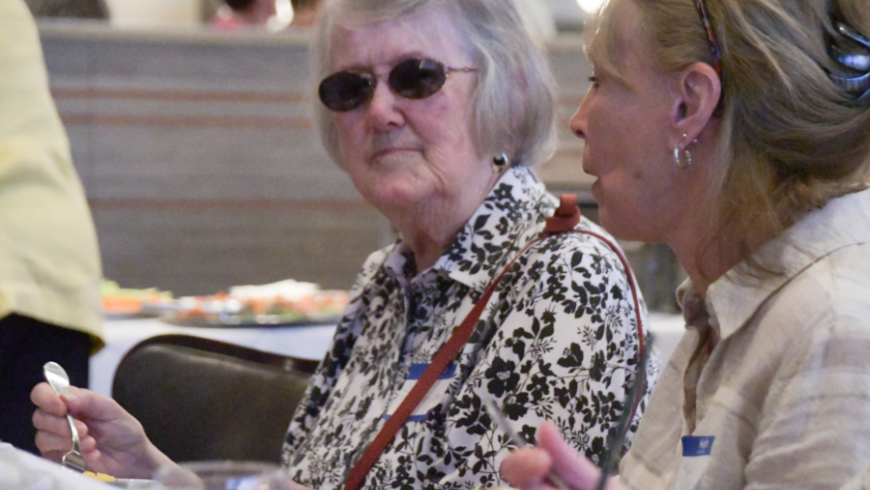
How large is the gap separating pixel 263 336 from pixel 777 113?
1.98 meters

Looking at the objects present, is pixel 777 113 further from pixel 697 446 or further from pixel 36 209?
pixel 36 209

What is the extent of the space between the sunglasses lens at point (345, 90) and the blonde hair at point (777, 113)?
86cm

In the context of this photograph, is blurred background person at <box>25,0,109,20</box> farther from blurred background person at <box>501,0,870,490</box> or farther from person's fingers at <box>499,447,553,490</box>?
person's fingers at <box>499,447,553,490</box>

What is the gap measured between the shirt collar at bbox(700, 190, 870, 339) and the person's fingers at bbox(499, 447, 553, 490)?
1.20 ft

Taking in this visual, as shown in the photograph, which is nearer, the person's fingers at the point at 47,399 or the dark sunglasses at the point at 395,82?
the person's fingers at the point at 47,399

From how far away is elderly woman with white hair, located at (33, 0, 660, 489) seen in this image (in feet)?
5.07

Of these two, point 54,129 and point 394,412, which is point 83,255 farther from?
point 394,412

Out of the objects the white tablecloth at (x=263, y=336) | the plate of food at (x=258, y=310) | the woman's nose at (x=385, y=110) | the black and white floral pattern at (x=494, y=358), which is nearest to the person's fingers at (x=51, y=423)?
the black and white floral pattern at (x=494, y=358)

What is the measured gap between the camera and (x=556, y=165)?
14.3 ft

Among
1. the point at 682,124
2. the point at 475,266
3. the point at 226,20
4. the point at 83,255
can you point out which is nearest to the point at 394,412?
the point at 475,266

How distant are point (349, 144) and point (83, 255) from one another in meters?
0.58

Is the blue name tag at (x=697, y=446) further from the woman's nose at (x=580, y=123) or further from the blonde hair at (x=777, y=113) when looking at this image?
the woman's nose at (x=580, y=123)

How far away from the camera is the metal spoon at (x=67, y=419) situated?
141cm

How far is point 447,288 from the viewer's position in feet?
6.07
